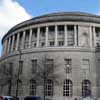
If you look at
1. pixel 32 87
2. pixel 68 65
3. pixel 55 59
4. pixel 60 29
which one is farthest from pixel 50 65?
pixel 60 29

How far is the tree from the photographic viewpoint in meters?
35.2

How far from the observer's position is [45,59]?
121 feet

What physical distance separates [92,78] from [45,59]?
957cm

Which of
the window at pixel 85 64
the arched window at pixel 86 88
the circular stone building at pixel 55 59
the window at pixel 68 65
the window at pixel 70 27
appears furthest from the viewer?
the window at pixel 70 27

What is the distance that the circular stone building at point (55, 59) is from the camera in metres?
36.2

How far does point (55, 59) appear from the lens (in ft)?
125

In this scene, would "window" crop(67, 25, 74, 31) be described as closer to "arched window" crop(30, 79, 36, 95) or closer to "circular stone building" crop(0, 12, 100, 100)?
"circular stone building" crop(0, 12, 100, 100)

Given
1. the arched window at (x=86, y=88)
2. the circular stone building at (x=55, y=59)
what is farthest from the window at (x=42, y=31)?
the arched window at (x=86, y=88)

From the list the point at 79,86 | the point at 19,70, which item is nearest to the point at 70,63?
the point at 79,86

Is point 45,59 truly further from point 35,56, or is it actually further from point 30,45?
point 30,45

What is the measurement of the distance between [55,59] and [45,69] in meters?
3.67

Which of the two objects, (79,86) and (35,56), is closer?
(79,86)

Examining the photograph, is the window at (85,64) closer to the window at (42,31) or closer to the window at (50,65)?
the window at (50,65)

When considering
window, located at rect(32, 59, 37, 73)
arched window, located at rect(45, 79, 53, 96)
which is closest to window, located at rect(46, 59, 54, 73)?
arched window, located at rect(45, 79, 53, 96)
